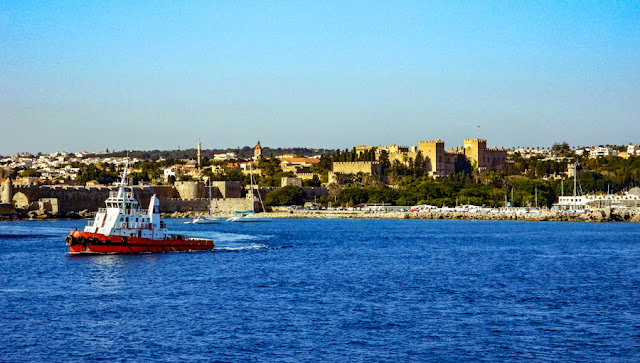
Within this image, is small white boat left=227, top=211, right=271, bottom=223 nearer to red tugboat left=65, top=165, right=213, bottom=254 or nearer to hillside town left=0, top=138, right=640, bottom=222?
hillside town left=0, top=138, right=640, bottom=222

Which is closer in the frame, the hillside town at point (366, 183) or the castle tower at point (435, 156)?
the hillside town at point (366, 183)

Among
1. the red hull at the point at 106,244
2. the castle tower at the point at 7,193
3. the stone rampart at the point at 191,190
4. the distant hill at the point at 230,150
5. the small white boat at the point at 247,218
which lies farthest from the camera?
the distant hill at the point at 230,150

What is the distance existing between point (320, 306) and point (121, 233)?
11545 mm

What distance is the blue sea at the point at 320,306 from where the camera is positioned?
485 inches

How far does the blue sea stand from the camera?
40.4 feet

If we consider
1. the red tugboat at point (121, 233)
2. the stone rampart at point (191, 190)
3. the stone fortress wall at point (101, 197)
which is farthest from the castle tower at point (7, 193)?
the red tugboat at point (121, 233)

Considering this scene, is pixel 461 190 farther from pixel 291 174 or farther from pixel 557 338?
pixel 557 338

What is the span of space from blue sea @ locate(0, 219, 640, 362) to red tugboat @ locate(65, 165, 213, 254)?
0.57 m

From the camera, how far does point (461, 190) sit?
6869cm

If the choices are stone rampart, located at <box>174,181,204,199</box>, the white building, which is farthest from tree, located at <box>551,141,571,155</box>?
stone rampart, located at <box>174,181,204,199</box>

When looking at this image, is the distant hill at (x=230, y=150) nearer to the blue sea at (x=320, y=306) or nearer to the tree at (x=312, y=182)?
the tree at (x=312, y=182)

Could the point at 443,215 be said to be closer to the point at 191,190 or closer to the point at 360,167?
the point at 360,167

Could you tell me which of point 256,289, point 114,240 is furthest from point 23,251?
point 256,289

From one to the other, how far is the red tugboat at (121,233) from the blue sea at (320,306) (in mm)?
569
